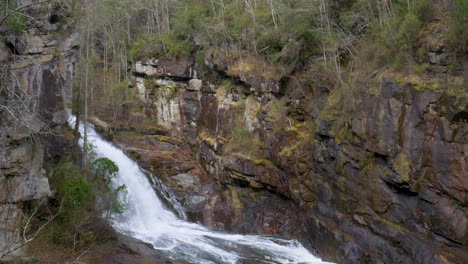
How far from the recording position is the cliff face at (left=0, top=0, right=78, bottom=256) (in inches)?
472

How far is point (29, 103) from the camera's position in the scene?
12734 millimetres

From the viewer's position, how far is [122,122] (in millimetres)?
30531

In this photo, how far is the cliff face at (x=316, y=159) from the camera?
1374 centimetres

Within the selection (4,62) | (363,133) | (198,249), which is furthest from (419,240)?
(4,62)

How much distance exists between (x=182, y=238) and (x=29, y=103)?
8.78m

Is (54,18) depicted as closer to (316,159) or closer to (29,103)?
(29,103)

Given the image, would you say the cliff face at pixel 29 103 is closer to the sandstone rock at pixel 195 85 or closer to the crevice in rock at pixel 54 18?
the crevice in rock at pixel 54 18

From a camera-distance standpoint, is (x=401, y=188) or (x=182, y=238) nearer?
(x=401, y=188)

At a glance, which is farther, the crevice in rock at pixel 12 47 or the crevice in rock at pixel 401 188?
the crevice in rock at pixel 401 188

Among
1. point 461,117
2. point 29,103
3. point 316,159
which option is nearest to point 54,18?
point 29,103

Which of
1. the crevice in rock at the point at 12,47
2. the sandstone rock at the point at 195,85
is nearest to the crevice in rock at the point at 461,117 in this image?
the crevice in rock at the point at 12,47

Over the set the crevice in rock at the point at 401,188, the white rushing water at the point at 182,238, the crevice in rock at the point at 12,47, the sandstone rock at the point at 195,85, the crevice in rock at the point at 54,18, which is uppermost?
the crevice in rock at the point at 54,18

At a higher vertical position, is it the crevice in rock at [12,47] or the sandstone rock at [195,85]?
the sandstone rock at [195,85]

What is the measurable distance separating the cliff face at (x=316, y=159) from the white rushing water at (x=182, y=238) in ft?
3.52
